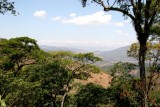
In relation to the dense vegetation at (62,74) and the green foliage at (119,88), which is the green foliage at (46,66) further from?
the green foliage at (119,88)

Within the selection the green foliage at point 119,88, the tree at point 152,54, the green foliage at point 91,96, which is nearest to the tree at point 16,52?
the green foliage at point 91,96

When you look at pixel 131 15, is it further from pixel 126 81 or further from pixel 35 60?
pixel 35 60

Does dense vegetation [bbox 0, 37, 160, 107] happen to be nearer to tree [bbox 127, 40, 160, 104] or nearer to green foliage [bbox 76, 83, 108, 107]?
green foliage [bbox 76, 83, 108, 107]

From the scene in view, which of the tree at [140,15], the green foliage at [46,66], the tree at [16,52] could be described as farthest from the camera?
the tree at [16,52]

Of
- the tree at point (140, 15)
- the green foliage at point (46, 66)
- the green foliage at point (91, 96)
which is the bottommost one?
the green foliage at point (91, 96)

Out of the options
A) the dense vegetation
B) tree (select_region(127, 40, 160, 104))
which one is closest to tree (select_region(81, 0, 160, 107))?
Result: tree (select_region(127, 40, 160, 104))

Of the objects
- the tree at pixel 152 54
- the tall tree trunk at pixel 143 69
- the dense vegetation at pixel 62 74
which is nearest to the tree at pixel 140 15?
the tall tree trunk at pixel 143 69

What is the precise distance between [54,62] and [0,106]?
35025mm

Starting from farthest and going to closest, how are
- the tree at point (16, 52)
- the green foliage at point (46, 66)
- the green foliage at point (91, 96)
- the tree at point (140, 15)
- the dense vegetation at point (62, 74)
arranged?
the green foliage at point (91, 96) → the tree at point (16, 52) → the green foliage at point (46, 66) → the dense vegetation at point (62, 74) → the tree at point (140, 15)

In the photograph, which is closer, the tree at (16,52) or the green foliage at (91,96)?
the tree at (16,52)

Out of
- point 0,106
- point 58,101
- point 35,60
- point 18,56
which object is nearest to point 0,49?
point 18,56

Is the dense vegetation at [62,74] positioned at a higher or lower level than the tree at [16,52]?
lower

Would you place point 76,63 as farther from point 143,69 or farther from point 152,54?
point 143,69

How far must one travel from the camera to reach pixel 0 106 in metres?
9.06
